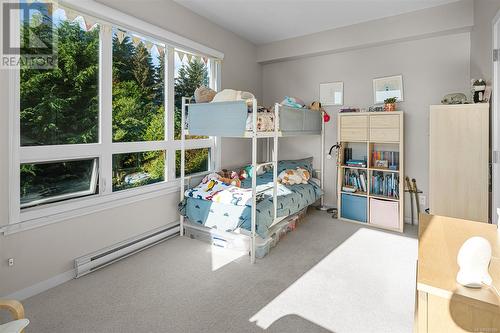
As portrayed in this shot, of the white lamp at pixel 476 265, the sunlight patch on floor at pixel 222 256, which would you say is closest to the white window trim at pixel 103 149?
the sunlight patch on floor at pixel 222 256

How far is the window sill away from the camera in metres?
2.16

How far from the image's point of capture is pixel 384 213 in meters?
3.76

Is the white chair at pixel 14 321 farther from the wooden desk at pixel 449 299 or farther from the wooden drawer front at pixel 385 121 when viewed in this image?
the wooden drawer front at pixel 385 121

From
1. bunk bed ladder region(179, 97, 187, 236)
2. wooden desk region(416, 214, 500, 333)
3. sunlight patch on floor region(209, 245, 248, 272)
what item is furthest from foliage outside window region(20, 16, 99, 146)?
wooden desk region(416, 214, 500, 333)

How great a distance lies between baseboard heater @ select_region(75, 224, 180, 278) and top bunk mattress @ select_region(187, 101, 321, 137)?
124cm

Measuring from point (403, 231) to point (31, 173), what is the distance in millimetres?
4092

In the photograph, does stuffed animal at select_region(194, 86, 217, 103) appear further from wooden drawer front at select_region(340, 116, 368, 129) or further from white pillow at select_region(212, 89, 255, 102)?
wooden drawer front at select_region(340, 116, 368, 129)

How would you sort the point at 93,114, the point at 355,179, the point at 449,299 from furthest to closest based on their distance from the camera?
the point at 355,179
the point at 93,114
the point at 449,299

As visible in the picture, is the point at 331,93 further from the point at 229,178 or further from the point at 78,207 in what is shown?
the point at 78,207

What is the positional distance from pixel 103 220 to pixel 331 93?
364 cm

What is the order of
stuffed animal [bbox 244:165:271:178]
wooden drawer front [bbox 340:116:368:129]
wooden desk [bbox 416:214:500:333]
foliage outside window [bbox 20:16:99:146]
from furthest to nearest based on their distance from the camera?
stuffed animal [bbox 244:165:271:178], wooden drawer front [bbox 340:116:368:129], foliage outside window [bbox 20:16:99:146], wooden desk [bbox 416:214:500:333]

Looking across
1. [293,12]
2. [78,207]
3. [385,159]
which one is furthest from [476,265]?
[293,12]

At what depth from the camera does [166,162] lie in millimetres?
3424

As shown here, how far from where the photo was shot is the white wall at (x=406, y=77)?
3566 millimetres
